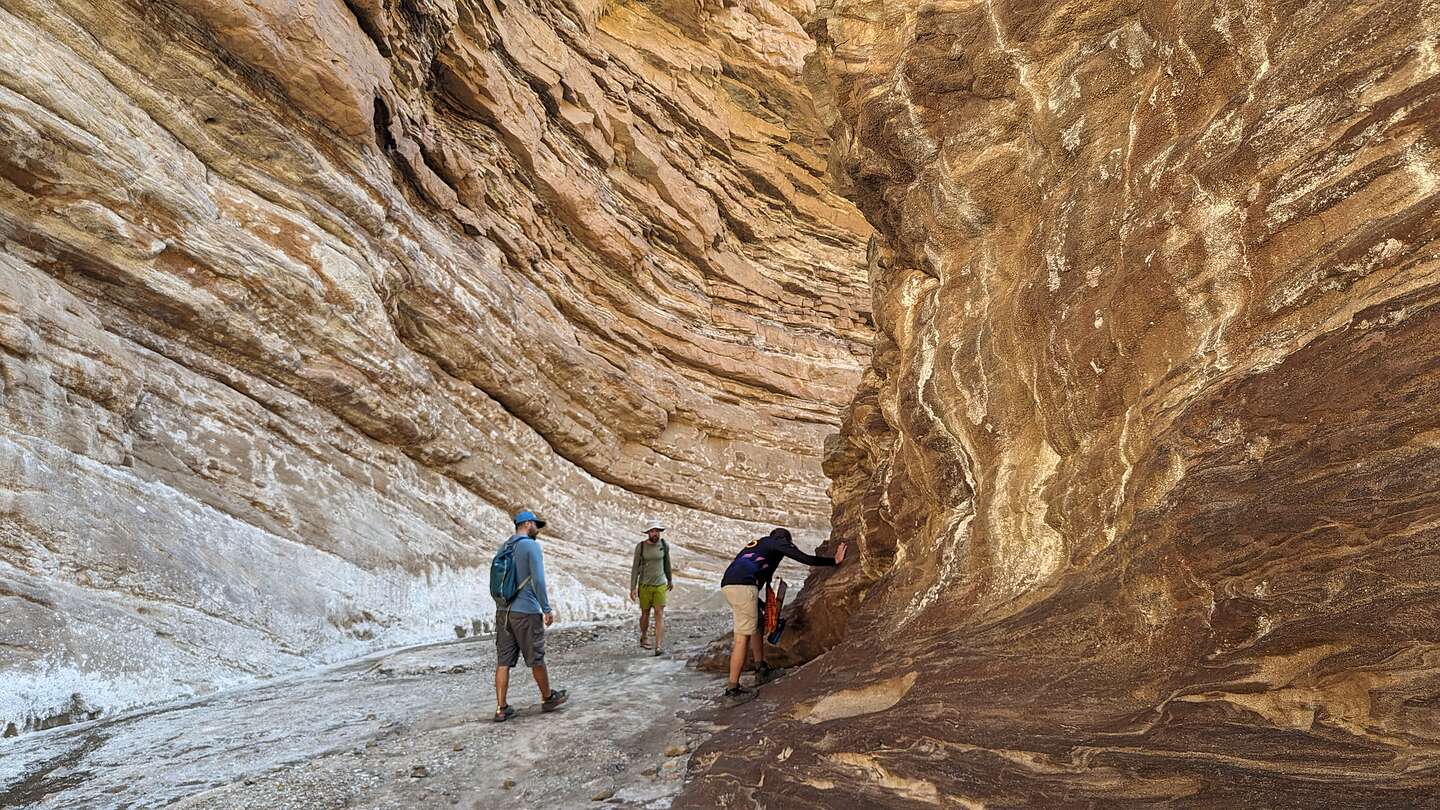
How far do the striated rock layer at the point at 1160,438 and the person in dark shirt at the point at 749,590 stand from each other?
2.26ft

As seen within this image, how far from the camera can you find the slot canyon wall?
24.3 feet

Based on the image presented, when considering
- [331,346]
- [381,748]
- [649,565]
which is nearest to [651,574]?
[649,565]

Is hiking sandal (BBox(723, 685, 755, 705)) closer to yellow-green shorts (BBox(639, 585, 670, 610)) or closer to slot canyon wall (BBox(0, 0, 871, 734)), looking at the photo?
yellow-green shorts (BBox(639, 585, 670, 610))

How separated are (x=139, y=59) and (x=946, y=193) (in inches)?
445

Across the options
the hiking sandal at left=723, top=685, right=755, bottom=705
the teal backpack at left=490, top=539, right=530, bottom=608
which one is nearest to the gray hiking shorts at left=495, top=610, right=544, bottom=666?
the teal backpack at left=490, top=539, right=530, bottom=608

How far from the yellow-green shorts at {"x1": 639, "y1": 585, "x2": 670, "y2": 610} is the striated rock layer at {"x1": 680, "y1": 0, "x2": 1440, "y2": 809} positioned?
3461 mm

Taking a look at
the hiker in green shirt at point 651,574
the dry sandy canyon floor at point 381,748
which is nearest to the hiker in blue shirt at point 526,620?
the dry sandy canyon floor at point 381,748

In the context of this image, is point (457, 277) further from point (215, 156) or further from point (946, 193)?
point (946, 193)

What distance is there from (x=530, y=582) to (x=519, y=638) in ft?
1.37

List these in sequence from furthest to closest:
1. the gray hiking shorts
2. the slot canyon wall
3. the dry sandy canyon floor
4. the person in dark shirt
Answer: the slot canyon wall → the person in dark shirt → the gray hiking shorts → the dry sandy canyon floor

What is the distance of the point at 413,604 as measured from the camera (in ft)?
34.5

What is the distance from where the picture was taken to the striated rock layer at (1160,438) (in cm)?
256

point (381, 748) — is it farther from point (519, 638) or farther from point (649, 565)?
point (649, 565)

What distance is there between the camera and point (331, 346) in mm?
11516
